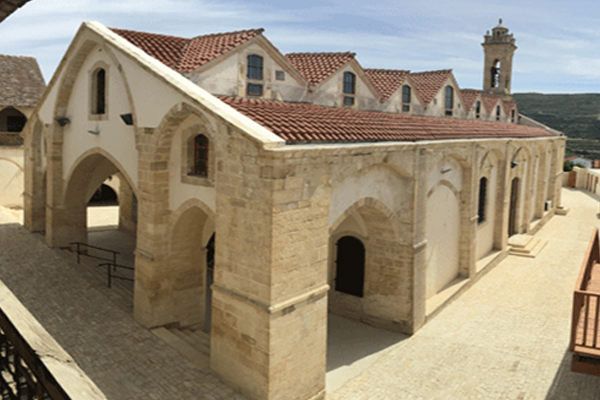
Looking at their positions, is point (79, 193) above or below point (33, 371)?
below

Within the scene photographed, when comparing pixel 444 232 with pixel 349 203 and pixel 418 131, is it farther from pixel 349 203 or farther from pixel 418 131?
pixel 349 203

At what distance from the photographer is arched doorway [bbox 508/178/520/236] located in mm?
23766

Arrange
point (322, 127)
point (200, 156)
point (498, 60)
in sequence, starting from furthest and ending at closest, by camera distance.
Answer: point (498, 60)
point (200, 156)
point (322, 127)

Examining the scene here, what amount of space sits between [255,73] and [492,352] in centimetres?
980

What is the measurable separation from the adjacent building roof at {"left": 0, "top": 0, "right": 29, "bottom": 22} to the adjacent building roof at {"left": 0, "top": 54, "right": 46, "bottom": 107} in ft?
81.1

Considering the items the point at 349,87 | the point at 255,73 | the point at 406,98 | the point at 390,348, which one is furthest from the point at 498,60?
the point at 390,348

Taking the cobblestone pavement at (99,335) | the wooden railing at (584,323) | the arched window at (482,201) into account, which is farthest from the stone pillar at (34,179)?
the wooden railing at (584,323)

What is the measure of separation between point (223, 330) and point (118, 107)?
6.98 metres

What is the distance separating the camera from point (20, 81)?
27000 mm

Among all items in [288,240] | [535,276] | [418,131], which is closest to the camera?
[288,240]

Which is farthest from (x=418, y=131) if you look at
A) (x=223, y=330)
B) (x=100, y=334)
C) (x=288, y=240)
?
(x=100, y=334)

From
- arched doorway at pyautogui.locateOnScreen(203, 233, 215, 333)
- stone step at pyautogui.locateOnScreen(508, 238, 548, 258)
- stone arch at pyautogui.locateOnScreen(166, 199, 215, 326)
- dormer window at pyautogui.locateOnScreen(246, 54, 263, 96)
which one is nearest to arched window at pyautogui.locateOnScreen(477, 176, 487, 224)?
stone step at pyautogui.locateOnScreen(508, 238, 548, 258)

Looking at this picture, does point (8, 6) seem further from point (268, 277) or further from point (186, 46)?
point (186, 46)

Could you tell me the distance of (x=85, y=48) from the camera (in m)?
14.4
